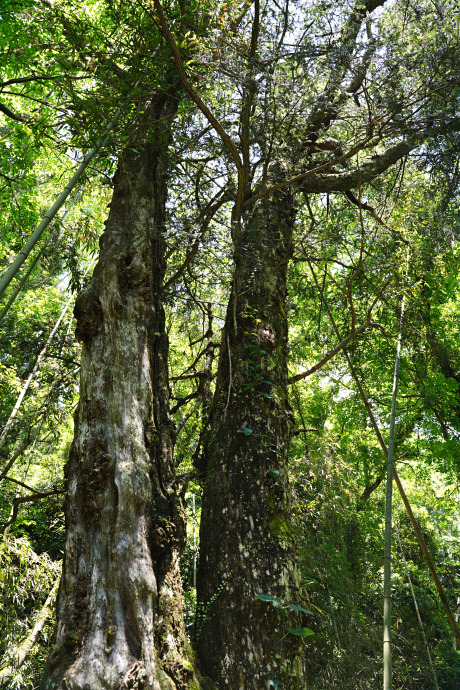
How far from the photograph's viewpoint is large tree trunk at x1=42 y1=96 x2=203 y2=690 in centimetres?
147

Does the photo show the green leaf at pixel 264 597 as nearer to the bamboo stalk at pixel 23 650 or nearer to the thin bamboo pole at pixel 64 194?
the thin bamboo pole at pixel 64 194

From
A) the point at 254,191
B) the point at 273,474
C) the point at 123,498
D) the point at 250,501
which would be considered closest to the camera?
the point at 123,498

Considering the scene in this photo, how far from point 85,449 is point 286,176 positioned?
105 inches

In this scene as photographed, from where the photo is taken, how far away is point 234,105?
11.2 ft

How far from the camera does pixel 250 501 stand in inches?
82.5

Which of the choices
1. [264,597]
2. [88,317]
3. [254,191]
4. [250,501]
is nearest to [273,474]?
[250,501]

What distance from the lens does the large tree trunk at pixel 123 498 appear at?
147 cm

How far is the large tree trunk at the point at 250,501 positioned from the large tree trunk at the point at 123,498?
198 mm

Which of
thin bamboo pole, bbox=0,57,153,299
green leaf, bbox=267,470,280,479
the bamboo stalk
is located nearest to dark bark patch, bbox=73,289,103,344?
thin bamboo pole, bbox=0,57,153,299

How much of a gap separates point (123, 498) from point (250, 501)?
637 mm

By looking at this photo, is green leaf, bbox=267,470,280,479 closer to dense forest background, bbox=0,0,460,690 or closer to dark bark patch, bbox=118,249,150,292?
dense forest background, bbox=0,0,460,690

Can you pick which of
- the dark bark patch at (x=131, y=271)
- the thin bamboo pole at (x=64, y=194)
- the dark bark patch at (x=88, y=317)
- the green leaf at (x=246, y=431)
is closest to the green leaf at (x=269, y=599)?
the green leaf at (x=246, y=431)

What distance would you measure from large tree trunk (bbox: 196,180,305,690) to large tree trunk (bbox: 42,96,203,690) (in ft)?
0.65

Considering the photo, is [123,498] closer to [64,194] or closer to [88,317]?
[88,317]
